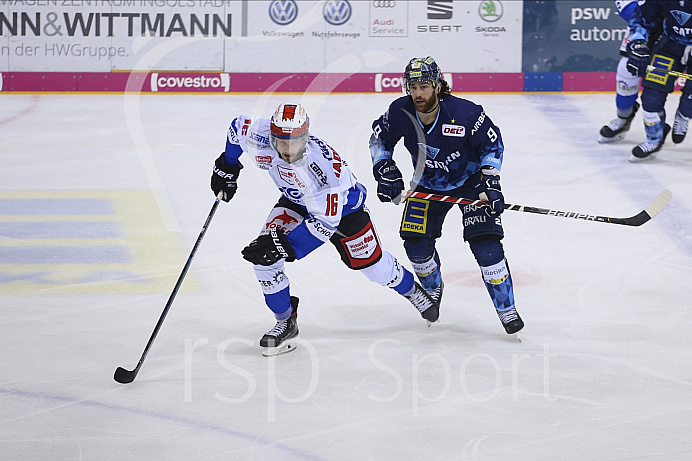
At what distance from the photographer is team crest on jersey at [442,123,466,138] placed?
418cm

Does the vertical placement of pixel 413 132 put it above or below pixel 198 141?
above

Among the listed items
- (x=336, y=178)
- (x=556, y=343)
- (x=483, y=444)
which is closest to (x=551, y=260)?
(x=556, y=343)

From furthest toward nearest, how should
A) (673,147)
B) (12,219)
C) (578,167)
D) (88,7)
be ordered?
(88,7), (673,147), (578,167), (12,219)

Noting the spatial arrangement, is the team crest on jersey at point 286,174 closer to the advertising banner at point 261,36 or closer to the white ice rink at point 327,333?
the white ice rink at point 327,333

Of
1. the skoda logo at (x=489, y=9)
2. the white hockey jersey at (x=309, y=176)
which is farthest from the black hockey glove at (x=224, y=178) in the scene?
the skoda logo at (x=489, y=9)

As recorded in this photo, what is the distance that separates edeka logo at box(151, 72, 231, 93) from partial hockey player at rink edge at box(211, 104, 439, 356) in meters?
6.17

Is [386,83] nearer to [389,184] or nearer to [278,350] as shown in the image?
[389,184]

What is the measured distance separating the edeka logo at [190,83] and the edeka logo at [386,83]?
1.55m

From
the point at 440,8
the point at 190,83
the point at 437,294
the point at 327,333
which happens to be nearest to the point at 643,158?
the point at 440,8

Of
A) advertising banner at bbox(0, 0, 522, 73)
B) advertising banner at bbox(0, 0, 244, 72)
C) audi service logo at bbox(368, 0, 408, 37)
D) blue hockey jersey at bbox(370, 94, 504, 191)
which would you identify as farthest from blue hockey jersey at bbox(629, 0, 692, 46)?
advertising banner at bbox(0, 0, 244, 72)

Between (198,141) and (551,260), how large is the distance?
12.3 ft

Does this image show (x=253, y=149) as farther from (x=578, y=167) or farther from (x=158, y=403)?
(x=578, y=167)

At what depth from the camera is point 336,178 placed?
13.1 feet

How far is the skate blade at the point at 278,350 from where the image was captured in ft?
13.6
